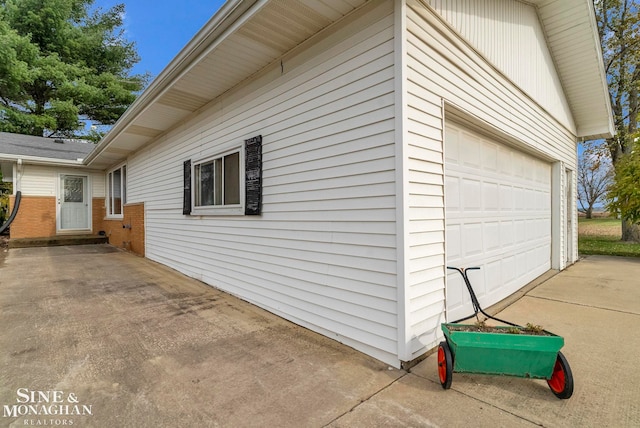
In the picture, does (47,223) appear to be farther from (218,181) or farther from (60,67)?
(218,181)

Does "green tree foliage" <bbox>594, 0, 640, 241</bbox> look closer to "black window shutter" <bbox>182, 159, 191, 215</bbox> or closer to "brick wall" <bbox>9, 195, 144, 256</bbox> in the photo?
"black window shutter" <bbox>182, 159, 191, 215</bbox>

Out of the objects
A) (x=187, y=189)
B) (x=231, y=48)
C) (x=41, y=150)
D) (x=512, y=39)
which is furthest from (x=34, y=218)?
(x=512, y=39)

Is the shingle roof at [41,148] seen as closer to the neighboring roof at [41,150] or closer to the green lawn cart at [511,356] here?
the neighboring roof at [41,150]

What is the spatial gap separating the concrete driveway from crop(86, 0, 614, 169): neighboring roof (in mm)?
3128

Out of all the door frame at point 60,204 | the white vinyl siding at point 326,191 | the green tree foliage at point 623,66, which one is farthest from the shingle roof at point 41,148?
the green tree foliage at point 623,66

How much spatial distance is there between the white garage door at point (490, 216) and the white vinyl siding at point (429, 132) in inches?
15.5

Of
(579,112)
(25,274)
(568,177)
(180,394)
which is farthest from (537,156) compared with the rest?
(25,274)

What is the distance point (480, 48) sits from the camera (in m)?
3.72

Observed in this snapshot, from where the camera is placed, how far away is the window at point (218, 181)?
4719mm

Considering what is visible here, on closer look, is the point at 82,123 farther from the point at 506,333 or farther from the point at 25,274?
the point at 506,333

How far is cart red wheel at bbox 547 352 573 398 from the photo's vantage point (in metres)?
2.03

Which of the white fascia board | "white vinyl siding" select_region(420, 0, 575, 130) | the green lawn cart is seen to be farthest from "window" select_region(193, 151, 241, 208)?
the white fascia board

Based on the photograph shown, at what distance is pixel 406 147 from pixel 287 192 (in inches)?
63.4

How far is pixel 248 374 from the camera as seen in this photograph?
2.42 metres
